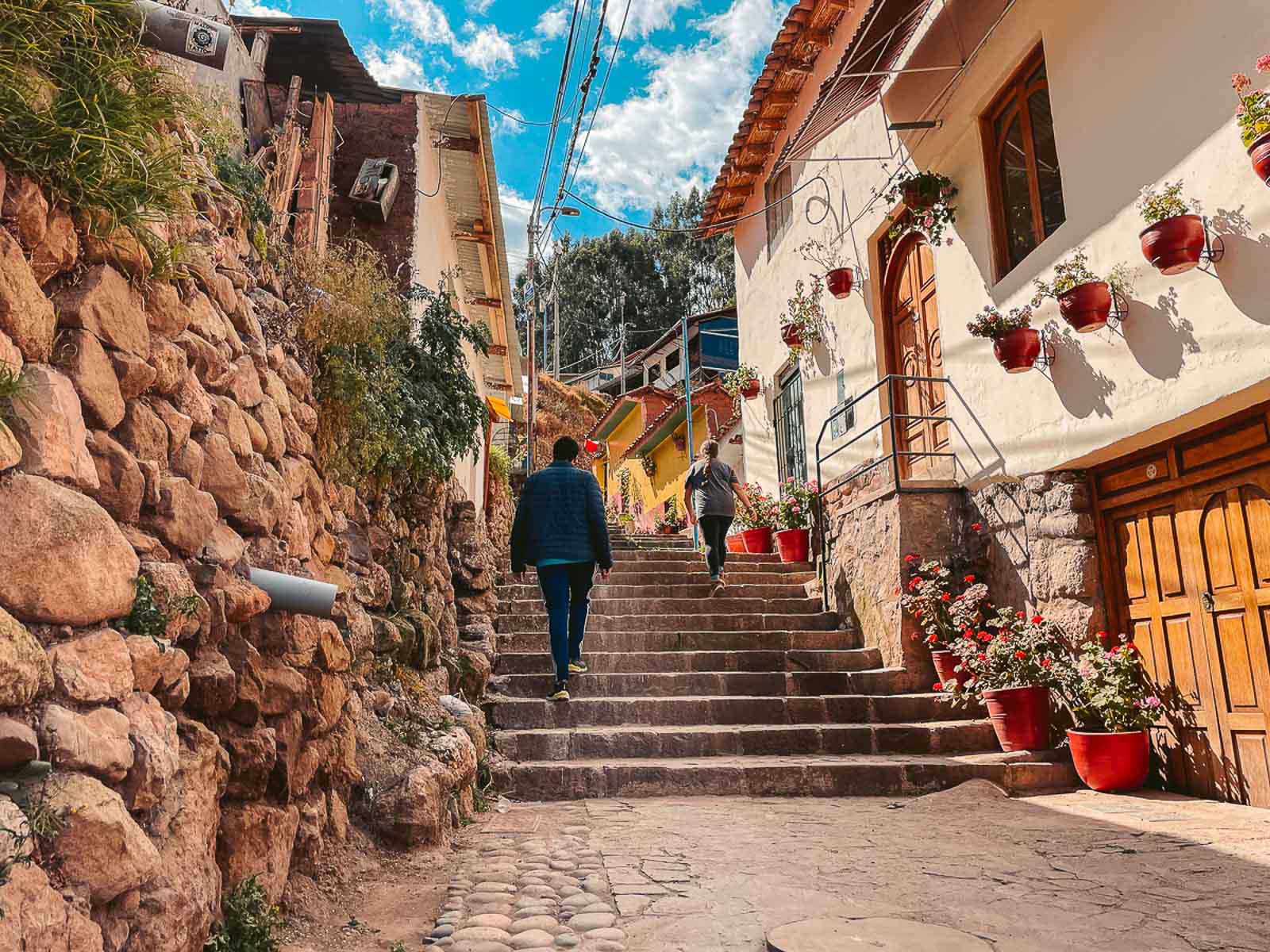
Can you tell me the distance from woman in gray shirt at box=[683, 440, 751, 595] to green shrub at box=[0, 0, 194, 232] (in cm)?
625

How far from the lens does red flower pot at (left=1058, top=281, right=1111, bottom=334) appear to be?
197 inches

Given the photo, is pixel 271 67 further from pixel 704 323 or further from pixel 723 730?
pixel 704 323

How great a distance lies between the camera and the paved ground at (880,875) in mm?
2637

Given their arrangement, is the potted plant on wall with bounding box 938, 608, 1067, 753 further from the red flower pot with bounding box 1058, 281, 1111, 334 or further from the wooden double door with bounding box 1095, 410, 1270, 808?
the red flower pot with bounding box 1058, 281, 1111, 334

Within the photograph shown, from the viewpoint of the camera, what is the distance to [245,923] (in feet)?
7.38

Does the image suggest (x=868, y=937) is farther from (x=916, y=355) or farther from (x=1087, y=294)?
(x=916, y=355)

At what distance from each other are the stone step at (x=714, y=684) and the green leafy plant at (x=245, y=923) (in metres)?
3.97

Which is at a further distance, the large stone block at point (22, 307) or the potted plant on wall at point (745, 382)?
the potted plant on wall at point (745, 382)

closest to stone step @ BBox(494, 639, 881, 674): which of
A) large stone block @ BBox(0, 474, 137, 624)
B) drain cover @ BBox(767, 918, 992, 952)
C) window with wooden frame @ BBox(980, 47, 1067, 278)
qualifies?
window with wooden frame @ BBox(980, 47, 1067, 278)

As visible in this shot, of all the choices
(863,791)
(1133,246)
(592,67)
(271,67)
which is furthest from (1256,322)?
(271,67)

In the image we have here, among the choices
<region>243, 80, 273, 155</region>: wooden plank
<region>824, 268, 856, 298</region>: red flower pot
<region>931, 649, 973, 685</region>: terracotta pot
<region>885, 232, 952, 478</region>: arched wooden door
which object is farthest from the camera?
<region>824, 268, 856, 298</region>: red flower pot

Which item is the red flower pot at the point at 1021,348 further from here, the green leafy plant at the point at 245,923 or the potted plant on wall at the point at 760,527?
the green leafy plant at the point at 245,923

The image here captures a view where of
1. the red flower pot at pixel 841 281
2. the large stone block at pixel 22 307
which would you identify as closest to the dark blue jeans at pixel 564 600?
the large stone block at pixel 22 307

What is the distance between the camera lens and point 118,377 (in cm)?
225
